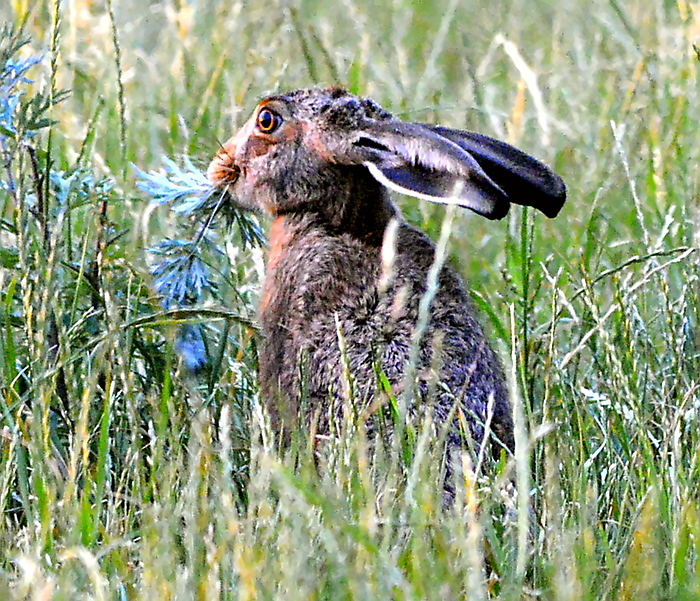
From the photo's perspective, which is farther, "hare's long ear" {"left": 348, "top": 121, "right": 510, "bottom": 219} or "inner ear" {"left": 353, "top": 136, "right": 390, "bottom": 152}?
"inner ear" {"left": 353, "top": 136, "right": 390, "bottom": 152}

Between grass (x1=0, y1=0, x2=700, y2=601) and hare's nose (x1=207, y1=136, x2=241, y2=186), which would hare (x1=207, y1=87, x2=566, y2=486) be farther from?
grass (x1=0, y1=0, x2=700, y2=601)

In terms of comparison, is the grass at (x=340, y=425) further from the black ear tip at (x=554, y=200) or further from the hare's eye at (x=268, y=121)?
the hare's eye at (x=268, y=121)

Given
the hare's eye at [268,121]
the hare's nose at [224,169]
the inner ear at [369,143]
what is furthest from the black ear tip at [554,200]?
the hare's nose at [224,169]

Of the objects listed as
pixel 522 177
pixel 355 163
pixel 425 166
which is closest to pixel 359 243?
pixel 355 163

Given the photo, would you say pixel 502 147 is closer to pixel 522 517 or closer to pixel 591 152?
pixel 522 517

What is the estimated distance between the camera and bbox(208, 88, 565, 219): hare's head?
11.4ft

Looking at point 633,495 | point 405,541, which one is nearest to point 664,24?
point 633,495

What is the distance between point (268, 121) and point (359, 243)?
62 centimetres

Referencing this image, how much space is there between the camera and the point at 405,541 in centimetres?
273

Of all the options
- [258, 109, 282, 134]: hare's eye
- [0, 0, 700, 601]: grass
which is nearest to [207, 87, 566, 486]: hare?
[258, 109, 282, 134]: hare's eye

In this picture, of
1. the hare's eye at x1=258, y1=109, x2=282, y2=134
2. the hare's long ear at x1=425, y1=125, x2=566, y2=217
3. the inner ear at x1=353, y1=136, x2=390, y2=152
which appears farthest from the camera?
the hare's eye at x1=258, y1=109, x2=282, y2=134

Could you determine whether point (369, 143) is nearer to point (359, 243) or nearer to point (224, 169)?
point (359, 243)

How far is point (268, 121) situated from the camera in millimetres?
4246

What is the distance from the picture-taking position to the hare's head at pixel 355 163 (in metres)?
3.48
